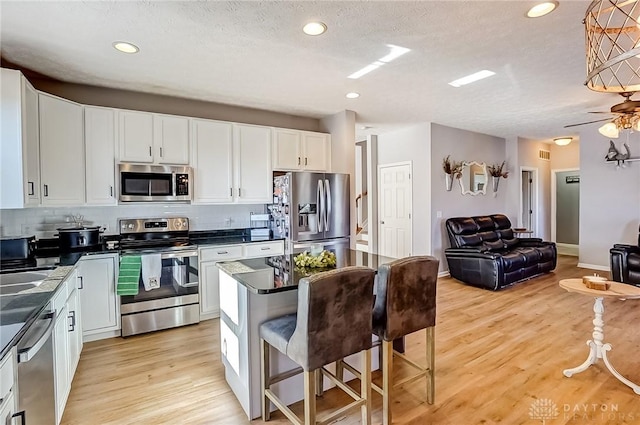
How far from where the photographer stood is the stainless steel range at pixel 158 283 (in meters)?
3.44

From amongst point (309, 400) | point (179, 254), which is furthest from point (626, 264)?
point (179, 254)

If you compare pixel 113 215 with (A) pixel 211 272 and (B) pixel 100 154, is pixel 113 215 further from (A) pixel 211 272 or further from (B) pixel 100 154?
(A) pixel 211 272

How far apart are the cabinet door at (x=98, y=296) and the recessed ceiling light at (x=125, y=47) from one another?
195cm

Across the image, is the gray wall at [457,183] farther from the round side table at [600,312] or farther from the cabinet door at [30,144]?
the cabinet door at [30,144]

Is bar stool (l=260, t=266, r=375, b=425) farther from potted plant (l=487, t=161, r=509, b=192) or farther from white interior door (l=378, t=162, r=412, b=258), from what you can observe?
potted plant (l=487, t=161, r=509, b=192)

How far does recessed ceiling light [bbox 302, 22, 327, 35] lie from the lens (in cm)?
244

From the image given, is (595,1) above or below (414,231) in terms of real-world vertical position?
above

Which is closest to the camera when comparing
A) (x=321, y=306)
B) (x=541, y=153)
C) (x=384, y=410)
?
(x=321, y=306)

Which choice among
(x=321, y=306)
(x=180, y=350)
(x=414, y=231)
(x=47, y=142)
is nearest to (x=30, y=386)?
(x=321, y=306)

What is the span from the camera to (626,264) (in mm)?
4785

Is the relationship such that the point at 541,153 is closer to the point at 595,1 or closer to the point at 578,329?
the point at 578,329

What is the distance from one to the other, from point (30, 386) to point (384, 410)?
6.09ft

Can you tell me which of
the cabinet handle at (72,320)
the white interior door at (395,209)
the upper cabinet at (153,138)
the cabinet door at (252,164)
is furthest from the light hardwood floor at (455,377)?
the white interior door at (395,209)

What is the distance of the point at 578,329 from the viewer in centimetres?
356
